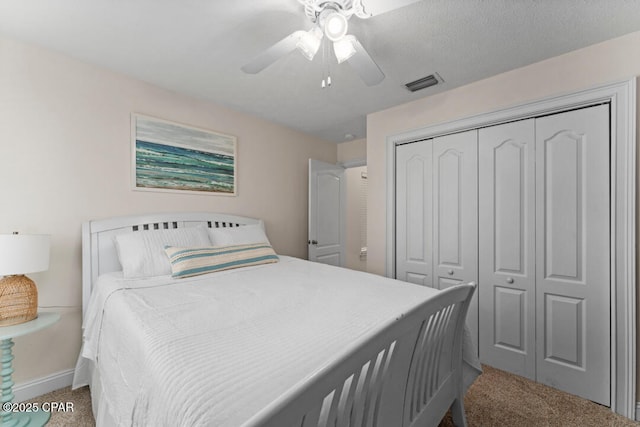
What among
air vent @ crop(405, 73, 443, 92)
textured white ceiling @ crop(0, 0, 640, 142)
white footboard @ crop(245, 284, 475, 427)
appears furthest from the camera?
air vent @ crop(405, 73, 443, 92)

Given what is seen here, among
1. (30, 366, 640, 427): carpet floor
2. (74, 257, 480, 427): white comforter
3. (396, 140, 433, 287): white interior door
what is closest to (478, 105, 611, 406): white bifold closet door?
(30, 366, 640, 427): carpet floor

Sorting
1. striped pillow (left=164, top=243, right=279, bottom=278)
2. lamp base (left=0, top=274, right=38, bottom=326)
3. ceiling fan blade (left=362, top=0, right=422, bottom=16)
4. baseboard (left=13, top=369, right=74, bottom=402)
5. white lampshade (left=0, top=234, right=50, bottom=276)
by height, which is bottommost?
baseboard (left=13, top=369, right=74, bottom=402)

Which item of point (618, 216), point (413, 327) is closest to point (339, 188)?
point (618, 216)

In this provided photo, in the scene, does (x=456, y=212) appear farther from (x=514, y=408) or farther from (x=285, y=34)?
(x=285, y=34)

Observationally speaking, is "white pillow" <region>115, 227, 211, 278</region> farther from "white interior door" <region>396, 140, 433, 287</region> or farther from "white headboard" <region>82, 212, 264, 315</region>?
"white interior door" <region>396, 140, 433, 287</region>

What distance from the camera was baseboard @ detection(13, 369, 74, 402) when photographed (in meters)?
1.89

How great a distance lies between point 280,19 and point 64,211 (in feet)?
6.63

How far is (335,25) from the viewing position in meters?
1.41

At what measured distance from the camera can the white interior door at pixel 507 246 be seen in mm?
2168

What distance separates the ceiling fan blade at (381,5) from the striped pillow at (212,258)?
1.87 metres

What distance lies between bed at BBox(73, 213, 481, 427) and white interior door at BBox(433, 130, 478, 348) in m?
1.00

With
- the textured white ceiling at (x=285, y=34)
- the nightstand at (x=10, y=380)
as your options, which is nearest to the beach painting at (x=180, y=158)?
the textured white ceiling at (x=285, y=34)

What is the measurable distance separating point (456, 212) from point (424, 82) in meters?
1.16

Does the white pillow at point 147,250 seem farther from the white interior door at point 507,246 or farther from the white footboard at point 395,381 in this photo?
the white interior door at point 507,246
